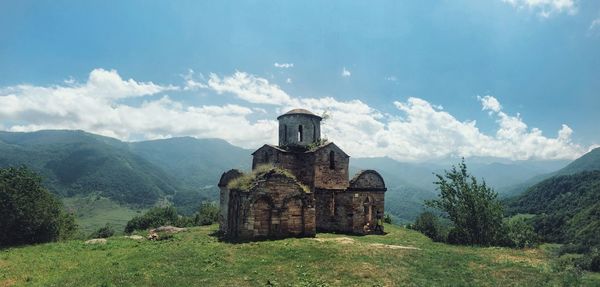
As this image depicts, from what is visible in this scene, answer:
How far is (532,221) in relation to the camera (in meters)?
84.9

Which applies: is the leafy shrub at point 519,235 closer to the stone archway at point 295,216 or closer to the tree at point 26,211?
the stone archway at point 295,216

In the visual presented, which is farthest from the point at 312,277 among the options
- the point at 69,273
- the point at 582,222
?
the point at 582,222

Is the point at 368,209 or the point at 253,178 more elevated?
the point at 253,178

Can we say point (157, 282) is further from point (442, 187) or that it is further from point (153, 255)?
point (442, 187)

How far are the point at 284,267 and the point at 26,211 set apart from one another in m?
23.3

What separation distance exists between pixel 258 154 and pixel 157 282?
19188 millimetres

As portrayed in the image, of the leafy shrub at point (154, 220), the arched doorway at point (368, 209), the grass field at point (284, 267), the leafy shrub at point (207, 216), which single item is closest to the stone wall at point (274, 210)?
the grass field at point (284, 267)

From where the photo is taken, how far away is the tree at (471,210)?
2750cm

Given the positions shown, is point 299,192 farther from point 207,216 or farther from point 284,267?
point 207,216

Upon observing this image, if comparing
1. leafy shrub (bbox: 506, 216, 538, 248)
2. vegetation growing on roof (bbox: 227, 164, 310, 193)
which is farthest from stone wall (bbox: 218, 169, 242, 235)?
leafy shrub (bbox: 506, 216, 538, 248)

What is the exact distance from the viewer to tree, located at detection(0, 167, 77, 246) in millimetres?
27469

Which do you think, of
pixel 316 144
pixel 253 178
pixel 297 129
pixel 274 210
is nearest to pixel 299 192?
pixel 274 210

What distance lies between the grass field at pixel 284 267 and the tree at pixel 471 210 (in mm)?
5565

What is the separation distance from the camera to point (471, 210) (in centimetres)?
2780
